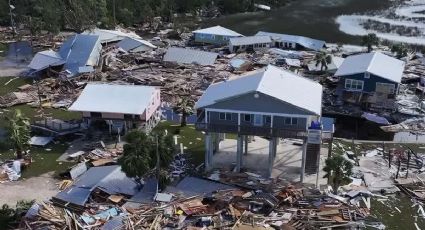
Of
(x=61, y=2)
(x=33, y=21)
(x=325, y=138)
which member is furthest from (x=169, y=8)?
(x=325, y=138)

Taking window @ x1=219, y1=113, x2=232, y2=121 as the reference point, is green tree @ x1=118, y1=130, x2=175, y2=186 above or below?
below

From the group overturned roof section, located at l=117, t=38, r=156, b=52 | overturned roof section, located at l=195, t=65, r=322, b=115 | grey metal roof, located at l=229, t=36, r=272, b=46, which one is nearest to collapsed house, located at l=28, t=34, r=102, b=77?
overturned roof section, located at l=117, t=38, r=156, b=52

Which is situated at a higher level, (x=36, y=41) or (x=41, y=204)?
(x=36, y=41)

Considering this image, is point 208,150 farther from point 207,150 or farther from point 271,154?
point 271,154

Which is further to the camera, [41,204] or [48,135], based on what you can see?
[48,135]

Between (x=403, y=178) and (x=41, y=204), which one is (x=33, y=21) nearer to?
(x=41, y=204)

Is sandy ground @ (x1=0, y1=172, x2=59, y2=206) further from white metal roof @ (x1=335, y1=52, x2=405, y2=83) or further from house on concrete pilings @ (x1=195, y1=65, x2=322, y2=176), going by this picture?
white metal roof @ (x1=335, y1=52, x2=405, y2=83)
